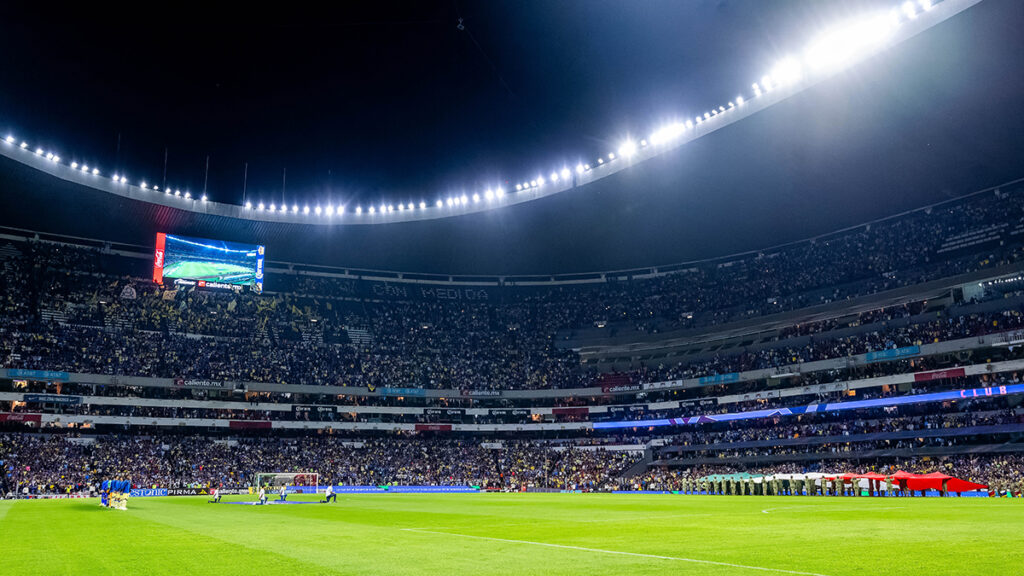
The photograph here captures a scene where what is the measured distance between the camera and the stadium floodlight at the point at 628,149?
167ft

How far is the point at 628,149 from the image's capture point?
51.9 meters

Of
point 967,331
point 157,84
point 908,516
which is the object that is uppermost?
point 157,84

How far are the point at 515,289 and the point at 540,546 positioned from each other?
77914 millimetres

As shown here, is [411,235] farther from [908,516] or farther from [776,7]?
[908,516]

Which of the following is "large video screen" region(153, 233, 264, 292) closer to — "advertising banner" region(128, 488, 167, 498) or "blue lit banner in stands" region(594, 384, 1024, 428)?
"advertising banner" region(128, 488, 167, 498)

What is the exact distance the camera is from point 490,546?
14.8 meters

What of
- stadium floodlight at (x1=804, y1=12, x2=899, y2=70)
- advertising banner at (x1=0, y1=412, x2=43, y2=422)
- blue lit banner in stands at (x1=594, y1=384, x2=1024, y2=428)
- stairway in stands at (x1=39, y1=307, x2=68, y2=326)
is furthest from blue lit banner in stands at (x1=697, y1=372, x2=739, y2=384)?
stairway in stands at (x1=39, y1=307, x2=68, y2=326)

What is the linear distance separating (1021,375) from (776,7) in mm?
33941

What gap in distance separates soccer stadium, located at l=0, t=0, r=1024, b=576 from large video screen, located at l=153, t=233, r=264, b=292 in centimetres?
24

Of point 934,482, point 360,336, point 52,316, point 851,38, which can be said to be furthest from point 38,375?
point 934,482

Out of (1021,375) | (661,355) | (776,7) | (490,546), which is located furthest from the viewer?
(661,355)

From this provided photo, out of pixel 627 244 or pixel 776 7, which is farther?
pixel 627 244

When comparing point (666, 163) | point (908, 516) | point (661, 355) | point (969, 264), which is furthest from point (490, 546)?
point (661, 355)

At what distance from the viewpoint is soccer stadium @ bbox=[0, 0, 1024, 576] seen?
24.7 metres
